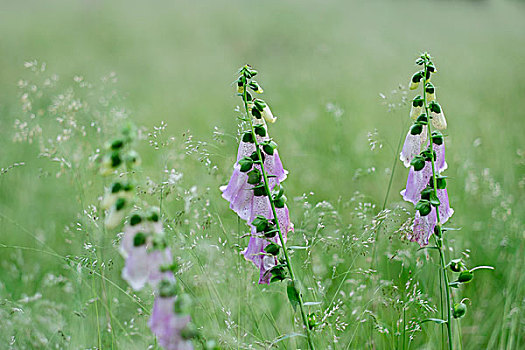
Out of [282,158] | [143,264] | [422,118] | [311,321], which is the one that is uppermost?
[282,158]

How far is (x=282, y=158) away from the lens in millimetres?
3553

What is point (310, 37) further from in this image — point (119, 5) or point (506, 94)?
point (119, 5)

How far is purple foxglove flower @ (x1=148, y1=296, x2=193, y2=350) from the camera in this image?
0.76 meters

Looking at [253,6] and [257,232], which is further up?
[253,6]

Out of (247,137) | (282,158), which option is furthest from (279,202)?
(282,158)

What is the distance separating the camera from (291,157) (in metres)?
3.55

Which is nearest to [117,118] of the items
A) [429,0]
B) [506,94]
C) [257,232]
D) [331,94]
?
[257,232]

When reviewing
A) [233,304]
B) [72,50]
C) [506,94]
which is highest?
[72,50]

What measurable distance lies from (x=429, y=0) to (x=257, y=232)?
896 centimetres

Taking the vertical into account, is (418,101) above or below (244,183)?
above

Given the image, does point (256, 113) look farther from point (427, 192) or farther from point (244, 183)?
point (427, 192)

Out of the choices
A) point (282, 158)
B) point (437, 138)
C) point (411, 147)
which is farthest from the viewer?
point (282, 158)

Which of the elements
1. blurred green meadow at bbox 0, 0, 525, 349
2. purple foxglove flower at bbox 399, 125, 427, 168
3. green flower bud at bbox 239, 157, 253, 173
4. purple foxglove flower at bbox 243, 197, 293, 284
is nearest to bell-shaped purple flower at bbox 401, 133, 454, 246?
purple foxglove flower at bbox 399, 125, 427, 168

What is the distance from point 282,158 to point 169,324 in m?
2.80
